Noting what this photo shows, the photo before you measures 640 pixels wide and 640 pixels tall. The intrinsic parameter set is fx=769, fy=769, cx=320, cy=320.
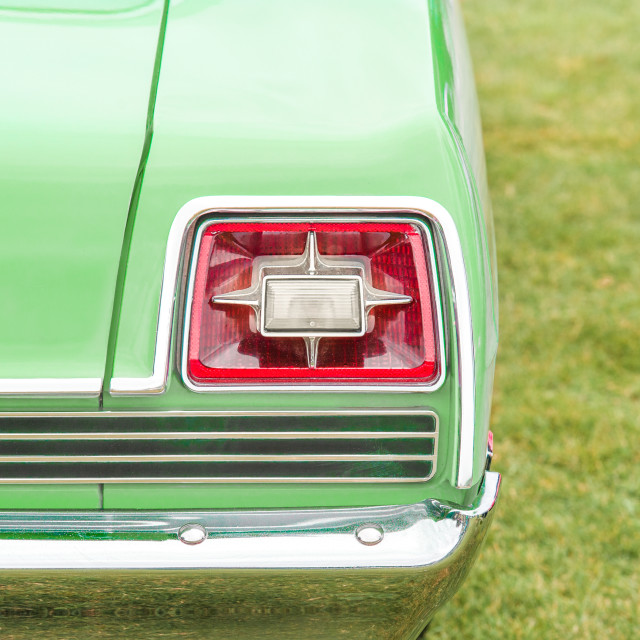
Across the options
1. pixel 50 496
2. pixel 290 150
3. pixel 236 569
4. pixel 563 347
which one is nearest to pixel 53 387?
pixel 50 496

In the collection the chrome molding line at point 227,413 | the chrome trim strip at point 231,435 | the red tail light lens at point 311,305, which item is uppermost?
the red tail light lens at point 311,305

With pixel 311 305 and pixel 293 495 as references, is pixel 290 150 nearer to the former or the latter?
pixel 311 305

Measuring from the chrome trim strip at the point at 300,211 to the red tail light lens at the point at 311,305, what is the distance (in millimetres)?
30

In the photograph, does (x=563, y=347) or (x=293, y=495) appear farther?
(x=563, y=347)

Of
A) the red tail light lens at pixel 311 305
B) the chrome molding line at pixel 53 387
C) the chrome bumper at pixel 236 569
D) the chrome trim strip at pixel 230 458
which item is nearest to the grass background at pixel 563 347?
the chrome bumper at pixel 236 569

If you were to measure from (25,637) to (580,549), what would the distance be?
170 centimetres

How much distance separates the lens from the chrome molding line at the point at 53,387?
1.25m

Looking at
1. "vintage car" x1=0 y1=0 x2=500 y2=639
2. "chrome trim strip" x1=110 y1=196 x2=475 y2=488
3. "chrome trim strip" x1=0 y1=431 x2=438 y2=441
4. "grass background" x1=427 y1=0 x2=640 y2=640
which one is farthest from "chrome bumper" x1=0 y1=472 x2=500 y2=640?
"grass background" x1=427 y1=0 x2=640 y2=640

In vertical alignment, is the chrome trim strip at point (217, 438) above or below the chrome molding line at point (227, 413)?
below

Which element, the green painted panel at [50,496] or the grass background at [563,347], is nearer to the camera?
the green painted panel at [50,496]

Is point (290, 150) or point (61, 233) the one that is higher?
point (290, 150)

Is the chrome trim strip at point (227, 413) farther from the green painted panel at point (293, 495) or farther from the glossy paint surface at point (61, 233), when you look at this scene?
the green painted panel at point (293, 495)

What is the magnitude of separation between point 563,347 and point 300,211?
7.91 ft

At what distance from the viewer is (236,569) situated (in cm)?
126
